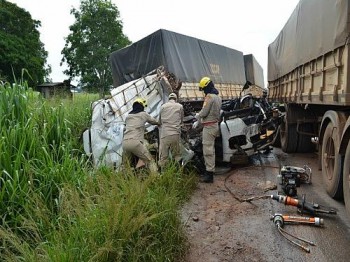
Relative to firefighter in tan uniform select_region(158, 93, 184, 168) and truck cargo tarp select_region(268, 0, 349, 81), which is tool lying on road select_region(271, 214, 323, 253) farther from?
firefighter in tan uniform select_region(158, 93, 184, 168)

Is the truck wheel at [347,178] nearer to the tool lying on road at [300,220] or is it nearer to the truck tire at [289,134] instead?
the tool lying on road at [300,220]

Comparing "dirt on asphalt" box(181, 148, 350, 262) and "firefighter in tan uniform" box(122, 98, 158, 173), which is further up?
"firefighter in tan uniform" box(122, 98, 158, 173)

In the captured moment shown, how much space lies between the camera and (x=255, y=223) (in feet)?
12.5

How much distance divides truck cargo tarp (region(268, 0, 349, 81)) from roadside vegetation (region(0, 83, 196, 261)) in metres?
2.65

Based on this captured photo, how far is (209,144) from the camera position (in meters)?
5.76

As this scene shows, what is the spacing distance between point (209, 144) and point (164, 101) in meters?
1.85

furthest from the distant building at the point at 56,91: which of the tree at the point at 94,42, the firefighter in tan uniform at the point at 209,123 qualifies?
the tree at the point at 94,42

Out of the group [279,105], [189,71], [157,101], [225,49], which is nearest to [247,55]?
[225,49]

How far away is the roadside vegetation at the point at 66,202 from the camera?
9.34ft

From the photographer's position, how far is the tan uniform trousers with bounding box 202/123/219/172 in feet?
18.7

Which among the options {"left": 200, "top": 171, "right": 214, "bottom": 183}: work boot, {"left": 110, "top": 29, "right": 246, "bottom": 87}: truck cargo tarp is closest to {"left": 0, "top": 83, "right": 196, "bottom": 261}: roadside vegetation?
{"left": 200, "top": 171, "right": 214, "bottom": 183}: work boot

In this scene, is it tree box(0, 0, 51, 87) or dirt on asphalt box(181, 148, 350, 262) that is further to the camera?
tree box(0, 0, 51, 87)

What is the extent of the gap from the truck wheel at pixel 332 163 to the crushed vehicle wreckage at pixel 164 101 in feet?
6.05

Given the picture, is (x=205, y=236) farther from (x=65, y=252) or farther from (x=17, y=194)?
(x=17, y=194)
